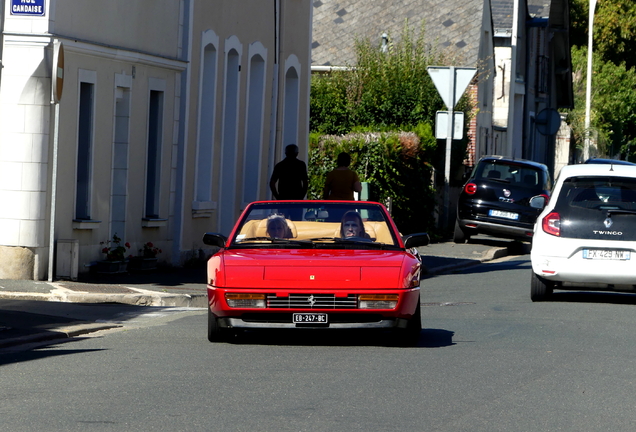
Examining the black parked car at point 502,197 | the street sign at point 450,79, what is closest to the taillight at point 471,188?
the black parked car at point 502,197

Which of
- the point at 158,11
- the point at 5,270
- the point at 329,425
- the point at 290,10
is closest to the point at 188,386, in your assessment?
the point at 329,425

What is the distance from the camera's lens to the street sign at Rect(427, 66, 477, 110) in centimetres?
2377

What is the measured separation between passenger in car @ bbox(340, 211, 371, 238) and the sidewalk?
8.39ft

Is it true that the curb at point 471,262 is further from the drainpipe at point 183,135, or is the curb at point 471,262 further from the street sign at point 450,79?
the drainpipe at point 183,135

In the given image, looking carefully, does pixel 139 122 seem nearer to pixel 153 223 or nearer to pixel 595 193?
pixel 153 223

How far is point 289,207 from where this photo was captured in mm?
11641

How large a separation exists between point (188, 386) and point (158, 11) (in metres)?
11.4

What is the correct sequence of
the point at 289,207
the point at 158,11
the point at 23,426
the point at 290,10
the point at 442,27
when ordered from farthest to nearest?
the point at 442,27 < the point at 290,10 < the point at 158,11 < the point at 289,207 < the point at 23,426

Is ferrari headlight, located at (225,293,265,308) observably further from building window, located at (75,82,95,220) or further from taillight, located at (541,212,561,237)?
building window, located at (75,82,95,220)

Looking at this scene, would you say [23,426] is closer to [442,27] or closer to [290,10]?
[290,10]

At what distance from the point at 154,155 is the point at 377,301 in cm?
982

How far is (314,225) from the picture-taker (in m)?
11.6

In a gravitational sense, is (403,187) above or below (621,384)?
above

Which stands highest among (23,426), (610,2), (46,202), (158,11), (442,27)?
(610,2)
